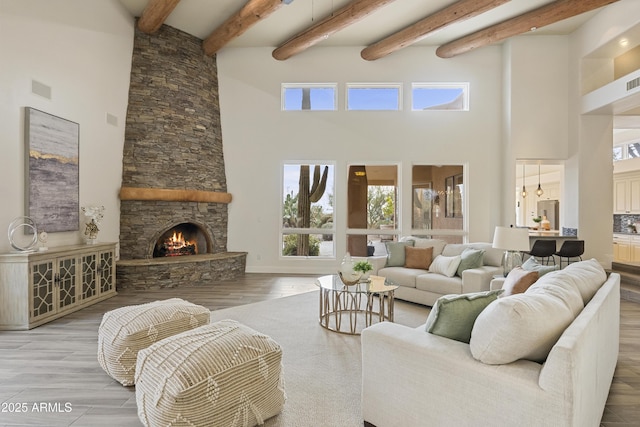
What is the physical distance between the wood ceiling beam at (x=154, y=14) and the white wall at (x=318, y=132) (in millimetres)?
1525

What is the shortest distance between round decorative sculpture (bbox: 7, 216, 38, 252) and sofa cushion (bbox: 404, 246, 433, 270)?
4.75 meters

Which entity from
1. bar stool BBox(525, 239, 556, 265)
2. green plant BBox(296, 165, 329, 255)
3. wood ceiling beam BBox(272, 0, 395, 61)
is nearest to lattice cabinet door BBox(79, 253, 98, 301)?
green plant BBox(296, 165, 329, 255)

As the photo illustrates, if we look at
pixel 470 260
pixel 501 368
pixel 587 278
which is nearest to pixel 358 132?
pixel 470 260

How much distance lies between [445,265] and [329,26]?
4.38 m

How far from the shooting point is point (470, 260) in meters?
4.57

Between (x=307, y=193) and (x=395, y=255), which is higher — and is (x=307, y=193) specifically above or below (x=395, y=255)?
above

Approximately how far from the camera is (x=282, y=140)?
7.32 m

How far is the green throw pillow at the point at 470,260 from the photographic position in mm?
4551

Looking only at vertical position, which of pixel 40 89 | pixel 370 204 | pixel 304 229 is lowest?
pixel 304 229

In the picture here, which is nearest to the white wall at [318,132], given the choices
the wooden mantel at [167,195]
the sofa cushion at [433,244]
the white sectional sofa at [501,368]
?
the wooden mantel at [167,195]

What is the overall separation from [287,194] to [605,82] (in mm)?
6460

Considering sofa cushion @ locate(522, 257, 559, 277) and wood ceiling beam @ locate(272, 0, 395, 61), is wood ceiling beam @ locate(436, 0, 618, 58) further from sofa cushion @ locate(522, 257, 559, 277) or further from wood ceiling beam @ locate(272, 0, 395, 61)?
sofa cushion @ locate(522, 257, 559, 277)

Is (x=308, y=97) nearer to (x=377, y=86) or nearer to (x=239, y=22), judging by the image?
(x=377, y=86)

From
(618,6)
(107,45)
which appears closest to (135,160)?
(107,45)
